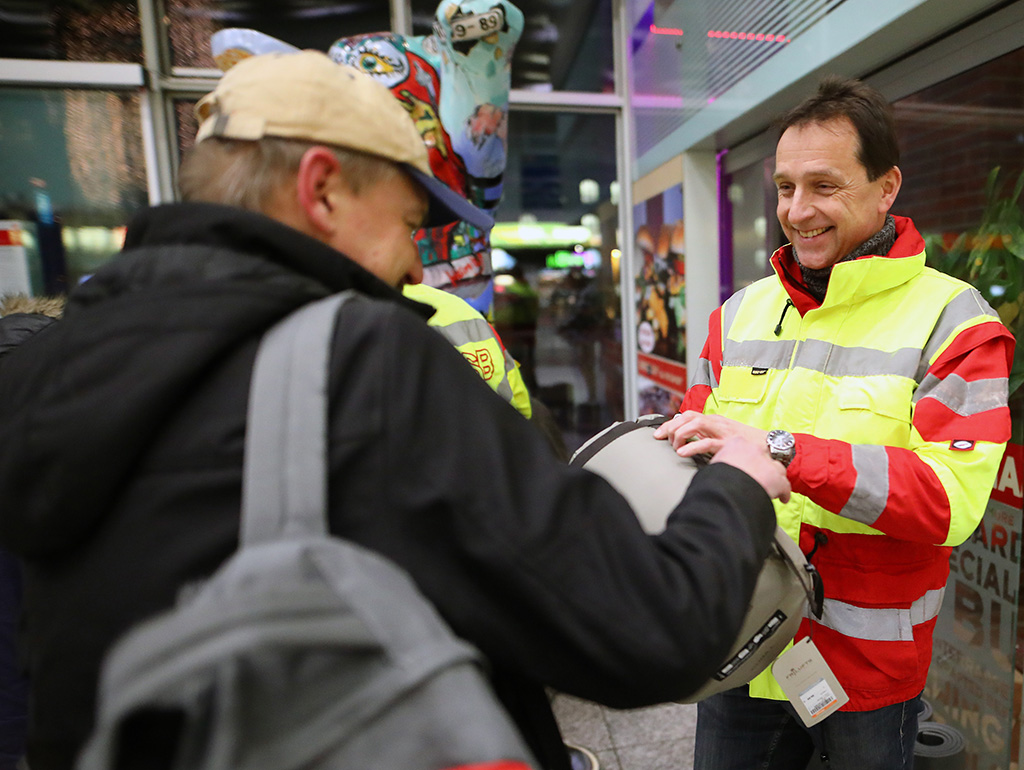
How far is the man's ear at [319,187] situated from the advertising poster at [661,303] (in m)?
2.92

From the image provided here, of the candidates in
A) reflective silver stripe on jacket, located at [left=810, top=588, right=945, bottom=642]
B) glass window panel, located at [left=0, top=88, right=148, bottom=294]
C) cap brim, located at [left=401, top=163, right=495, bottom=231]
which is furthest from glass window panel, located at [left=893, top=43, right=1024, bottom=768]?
glass window panel, located at [left=0, top=88, right=148, bottom=294]

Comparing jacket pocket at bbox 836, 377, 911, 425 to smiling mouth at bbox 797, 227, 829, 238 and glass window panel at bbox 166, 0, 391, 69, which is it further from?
glass window panel at bbox 166, 0, 391, 69

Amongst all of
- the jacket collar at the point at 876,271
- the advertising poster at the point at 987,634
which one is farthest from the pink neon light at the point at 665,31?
the advertising poster at the point at 987,634

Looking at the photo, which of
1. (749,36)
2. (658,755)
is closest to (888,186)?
(749,36)

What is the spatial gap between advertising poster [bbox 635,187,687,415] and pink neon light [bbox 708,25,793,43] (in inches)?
31.4

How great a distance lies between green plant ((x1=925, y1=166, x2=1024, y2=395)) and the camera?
1.74 m

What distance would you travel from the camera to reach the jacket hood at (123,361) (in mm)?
537

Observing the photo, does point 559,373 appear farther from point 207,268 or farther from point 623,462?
point 207,268

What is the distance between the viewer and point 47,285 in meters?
3.71

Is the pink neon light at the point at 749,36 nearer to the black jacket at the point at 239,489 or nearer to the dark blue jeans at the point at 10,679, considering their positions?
the black jacket at the point at 239,489

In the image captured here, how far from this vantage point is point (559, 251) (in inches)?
176

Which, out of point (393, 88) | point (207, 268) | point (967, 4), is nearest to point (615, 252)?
point (393, 88)

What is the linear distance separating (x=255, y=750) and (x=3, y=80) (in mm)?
4562

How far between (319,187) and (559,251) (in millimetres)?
3877
